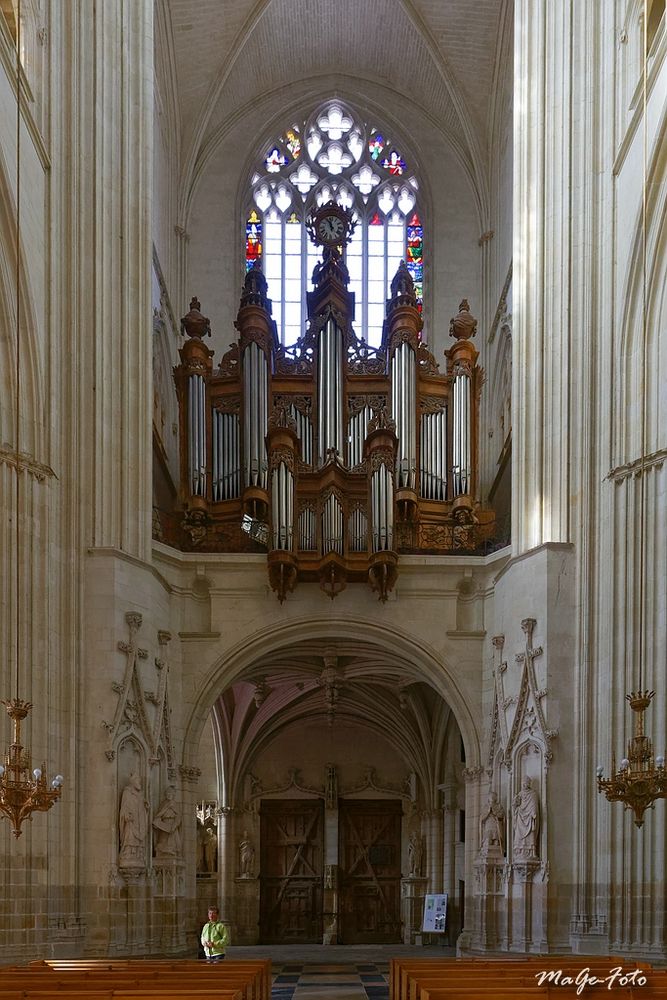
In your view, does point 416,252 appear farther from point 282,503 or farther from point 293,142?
point 282,503

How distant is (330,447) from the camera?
24.4m

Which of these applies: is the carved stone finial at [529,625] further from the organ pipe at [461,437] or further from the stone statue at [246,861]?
the stone statue at [246,861]

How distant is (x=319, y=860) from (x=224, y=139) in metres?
17.4

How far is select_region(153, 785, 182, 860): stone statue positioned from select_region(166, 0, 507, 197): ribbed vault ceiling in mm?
15204

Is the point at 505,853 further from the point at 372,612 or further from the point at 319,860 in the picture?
the point at 319,860

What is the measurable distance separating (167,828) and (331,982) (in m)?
3.38

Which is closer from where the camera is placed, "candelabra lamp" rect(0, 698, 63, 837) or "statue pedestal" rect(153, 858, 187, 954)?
"candelabra lamp" rect(0, 698, 63, 837)

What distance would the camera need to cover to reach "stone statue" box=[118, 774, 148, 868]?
63.7 feet

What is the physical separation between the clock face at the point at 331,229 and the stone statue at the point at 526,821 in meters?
11.6

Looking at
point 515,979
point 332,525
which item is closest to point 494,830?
point 332,525

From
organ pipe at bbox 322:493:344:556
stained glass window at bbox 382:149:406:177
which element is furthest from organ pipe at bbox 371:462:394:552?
stained glass window at bbox 382:149:406:177

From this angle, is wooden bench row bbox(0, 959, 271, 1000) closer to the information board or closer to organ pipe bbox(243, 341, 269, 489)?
organ pipe bbox(243, 341, 269, 489)

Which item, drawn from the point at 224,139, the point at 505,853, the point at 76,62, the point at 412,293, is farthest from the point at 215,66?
the point at 505,853

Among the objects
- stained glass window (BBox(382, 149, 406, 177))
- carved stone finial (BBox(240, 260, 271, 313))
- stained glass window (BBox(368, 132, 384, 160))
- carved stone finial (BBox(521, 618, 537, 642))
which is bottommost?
carved stone finial (BBox(521, 618, 537, 642))
